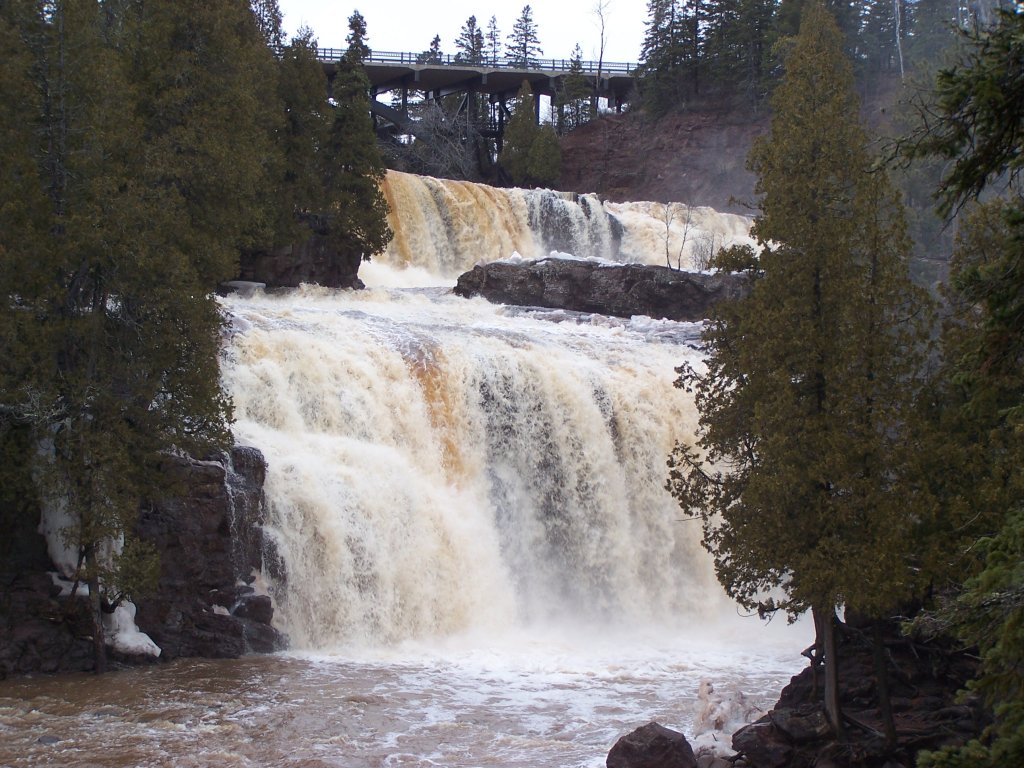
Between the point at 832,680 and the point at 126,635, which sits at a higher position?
the point at 832,680

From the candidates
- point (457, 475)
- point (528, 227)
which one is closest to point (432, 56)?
point (528, 227)

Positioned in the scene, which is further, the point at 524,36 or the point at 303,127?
the point at 524,36

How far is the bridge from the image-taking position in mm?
54938

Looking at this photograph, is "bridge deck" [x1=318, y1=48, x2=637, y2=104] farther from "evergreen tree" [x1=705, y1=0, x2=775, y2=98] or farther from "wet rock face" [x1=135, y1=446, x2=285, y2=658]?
"wet rock face" [x1=135, y1=446, x2=285, y2=658]

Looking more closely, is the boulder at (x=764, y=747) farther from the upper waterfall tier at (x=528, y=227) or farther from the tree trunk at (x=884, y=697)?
the upper waterfall tier at (x=528, y=227)

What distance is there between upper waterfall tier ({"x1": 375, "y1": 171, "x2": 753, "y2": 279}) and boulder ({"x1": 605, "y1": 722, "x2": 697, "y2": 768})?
2639cm

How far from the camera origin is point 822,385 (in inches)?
452

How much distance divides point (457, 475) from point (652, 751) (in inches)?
407

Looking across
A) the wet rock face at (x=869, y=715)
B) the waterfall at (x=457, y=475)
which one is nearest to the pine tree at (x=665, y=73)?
the waterfall at (x=457, y=475)

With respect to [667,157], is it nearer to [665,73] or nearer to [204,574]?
[665,73]

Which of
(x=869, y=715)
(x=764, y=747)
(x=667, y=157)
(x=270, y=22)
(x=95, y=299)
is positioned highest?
(x=270, y=22)

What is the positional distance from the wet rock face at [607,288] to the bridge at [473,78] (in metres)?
23.4

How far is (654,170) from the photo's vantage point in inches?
2286

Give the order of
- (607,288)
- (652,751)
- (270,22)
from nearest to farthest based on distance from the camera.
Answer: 1. (652,751)
2. (607,288)
3. (270,22)
